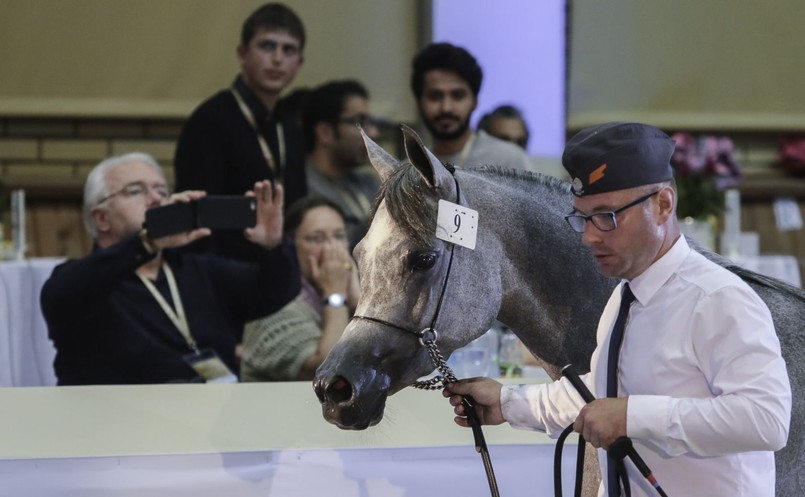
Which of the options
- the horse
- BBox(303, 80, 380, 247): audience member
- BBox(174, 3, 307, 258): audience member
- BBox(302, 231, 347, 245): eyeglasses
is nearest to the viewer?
the horse

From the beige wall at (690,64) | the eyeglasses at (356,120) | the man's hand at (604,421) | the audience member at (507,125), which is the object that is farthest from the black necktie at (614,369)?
the beige wall at (690,64)

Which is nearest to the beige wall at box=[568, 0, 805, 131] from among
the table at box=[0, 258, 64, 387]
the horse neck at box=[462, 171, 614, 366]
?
the table at box=[0, 258, 64, 387]

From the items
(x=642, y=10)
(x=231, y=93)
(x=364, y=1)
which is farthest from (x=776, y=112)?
(x=231, y=93)

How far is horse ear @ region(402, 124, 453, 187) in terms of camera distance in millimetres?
1585

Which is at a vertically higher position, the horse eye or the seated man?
the horse eye

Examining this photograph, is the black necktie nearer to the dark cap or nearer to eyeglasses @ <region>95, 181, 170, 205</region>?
the dark cap

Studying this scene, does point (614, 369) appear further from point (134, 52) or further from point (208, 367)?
point (134, 52)

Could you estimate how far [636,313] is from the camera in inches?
59.0

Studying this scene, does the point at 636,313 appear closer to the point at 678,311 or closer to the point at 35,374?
the point at 678,311

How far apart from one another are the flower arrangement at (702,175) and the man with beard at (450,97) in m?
1.22

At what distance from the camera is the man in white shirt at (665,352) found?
52.3 inches

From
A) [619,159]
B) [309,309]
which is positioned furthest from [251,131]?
[619,159]

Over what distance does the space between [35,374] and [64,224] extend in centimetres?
238

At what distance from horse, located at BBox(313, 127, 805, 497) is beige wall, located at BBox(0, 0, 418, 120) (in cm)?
475
